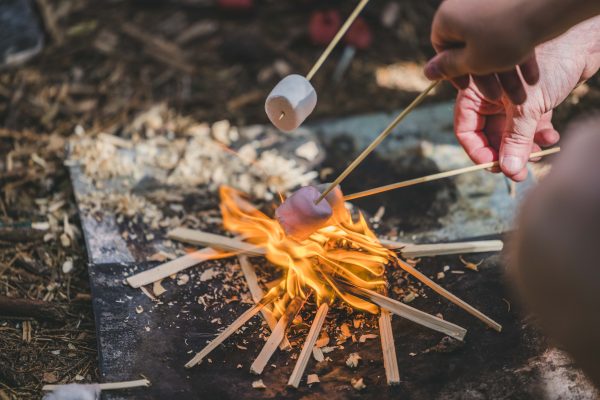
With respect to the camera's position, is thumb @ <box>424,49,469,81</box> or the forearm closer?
the forearm

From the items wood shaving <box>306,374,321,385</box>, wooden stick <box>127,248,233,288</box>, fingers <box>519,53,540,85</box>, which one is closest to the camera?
fingers <box>519,53,540,85</box>

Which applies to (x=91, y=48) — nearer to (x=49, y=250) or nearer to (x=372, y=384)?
(x=49, y=250)

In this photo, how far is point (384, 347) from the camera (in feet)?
8.02

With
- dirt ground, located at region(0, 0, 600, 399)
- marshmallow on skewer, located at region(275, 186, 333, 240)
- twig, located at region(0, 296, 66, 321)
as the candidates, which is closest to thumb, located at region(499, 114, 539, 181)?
marshmallow on skewer, located at region(275, 186, 333, 240)

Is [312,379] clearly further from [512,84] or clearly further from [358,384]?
[512,84]

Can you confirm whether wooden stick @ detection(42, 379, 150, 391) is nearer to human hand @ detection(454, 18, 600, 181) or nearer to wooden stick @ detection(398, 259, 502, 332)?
wooden stick @ detection(398, 259, 502, 332)

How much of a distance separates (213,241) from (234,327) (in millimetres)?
563

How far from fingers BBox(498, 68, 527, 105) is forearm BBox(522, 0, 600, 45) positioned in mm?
261

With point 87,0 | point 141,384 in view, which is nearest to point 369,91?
point 87,0

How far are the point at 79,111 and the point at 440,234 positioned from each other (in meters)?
2.67

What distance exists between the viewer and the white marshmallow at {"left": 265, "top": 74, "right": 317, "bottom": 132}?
250 centimetres

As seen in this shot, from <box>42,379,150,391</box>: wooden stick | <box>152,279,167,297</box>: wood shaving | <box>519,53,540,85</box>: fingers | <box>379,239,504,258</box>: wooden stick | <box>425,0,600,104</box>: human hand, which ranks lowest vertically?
<box>379,239,504,258</box>: wooden stick

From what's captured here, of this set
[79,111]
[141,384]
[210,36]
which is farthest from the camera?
[210,36]

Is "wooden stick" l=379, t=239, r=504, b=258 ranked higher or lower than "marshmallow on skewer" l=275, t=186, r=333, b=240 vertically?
lower
